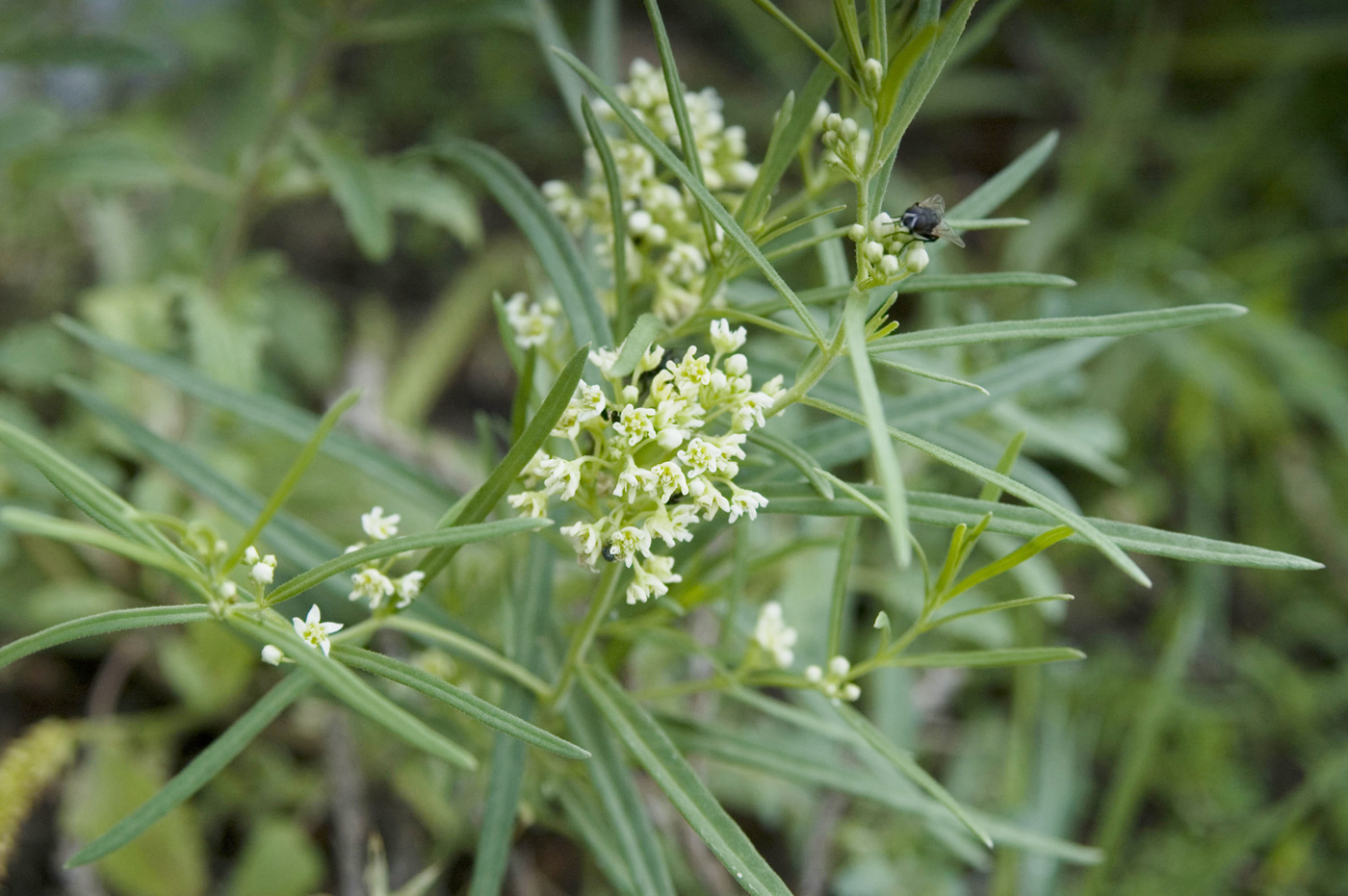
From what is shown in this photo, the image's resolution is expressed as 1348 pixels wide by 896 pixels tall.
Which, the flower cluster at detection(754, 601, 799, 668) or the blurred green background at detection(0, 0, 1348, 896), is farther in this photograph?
the blurred green background at detection(0, 0, 1348, 896)

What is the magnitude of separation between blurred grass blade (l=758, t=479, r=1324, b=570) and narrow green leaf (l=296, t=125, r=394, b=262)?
1.05 meters

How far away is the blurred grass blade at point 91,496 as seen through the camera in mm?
774

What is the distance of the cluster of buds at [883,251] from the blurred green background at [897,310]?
0.75m

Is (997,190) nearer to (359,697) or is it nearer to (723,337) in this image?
(723,337)

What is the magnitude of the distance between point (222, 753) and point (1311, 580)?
285cm

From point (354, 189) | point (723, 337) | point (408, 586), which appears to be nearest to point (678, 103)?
point (723, 337)

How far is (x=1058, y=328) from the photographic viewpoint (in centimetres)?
90

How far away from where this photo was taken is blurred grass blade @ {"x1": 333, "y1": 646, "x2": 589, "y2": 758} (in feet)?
2.88

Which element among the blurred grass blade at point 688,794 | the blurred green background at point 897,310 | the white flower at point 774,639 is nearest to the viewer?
the blurred grass blade at point 688,794

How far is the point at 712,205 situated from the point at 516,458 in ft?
0.99

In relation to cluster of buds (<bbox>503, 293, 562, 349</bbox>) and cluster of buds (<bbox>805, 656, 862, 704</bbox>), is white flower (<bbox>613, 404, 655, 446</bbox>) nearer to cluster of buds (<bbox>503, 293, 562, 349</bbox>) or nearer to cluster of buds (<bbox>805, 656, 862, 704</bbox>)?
cluster of buds (<bbox>503, 293, 562, 349</bbox>)

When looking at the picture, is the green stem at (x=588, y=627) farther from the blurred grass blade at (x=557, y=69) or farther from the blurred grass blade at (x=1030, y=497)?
the blurred grass blade at (x=557, y=69)

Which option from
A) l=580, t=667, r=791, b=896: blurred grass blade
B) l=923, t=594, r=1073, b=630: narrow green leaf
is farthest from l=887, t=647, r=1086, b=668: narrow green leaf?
l=580, t=667, r=791, b=896: blurred grass blade

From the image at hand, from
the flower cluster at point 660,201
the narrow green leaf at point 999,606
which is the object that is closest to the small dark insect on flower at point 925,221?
the flower cluster at point 660,201
